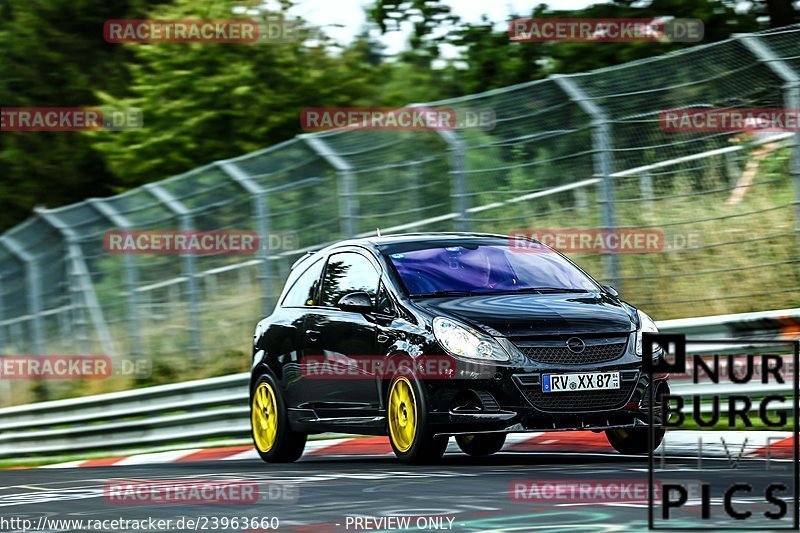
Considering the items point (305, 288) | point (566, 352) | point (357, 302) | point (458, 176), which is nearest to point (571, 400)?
point (566, 352)

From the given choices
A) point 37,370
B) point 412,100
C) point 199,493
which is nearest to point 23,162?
point 412,100

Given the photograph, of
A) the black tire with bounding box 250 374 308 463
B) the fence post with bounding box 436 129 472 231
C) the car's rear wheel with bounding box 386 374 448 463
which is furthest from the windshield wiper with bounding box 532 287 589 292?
the fence post with bounding box 436 129 472 231

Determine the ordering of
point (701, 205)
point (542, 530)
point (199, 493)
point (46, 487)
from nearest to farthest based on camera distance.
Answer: point (542, 530), point (199, 493), point (46, 487), point (701, 205)

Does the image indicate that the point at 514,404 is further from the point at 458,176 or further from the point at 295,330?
the point at 458,176

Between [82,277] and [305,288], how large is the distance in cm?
954

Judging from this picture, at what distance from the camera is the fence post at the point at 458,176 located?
47.7 feet

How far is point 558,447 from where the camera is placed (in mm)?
11641

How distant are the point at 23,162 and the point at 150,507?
3088cm

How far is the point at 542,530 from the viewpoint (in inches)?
259

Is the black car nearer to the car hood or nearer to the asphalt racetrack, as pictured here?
the car hood

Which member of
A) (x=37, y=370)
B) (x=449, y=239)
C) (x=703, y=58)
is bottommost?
(x=37, y=370)

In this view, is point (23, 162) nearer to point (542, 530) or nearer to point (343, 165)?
point (343, 165)

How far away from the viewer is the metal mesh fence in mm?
12836

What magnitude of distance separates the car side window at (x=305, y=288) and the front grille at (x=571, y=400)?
262 centimetres
